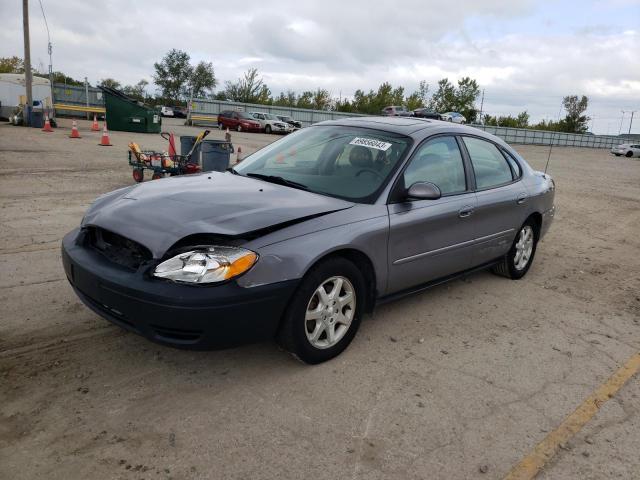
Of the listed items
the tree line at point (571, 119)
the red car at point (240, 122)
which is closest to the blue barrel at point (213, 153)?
the red car at point (240, 122)

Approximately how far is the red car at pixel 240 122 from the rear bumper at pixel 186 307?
32320 millimetres

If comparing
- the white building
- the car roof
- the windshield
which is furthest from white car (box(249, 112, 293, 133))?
the windshield

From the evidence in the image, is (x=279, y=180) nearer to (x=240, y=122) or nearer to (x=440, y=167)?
(x=440, y=167)

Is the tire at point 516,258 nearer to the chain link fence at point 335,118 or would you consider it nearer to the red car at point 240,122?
the chain link fence at point 335,118

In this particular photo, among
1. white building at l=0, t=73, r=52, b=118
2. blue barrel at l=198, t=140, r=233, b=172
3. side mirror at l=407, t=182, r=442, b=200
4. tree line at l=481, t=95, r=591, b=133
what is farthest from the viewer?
tree line at l=481, t=95, r=591, b=133

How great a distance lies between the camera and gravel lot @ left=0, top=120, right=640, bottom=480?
2.40 metres

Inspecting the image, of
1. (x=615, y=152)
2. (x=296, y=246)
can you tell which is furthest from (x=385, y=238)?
(x=615, y=152)

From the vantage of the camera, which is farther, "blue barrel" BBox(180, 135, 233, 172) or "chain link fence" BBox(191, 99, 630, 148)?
"chain link fence" BBox(191, 99, 630, 148)

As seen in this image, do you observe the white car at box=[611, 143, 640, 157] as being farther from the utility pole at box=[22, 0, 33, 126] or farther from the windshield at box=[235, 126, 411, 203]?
the windshield at box=[235, 126, 411, 203]

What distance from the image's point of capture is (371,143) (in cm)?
393

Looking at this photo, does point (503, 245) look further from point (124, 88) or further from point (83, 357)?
point (124, 88)

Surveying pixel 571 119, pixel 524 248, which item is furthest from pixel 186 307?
pixel 571 119

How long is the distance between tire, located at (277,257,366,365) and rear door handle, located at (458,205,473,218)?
1238 mm

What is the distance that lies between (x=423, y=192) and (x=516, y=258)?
2.20 meters
